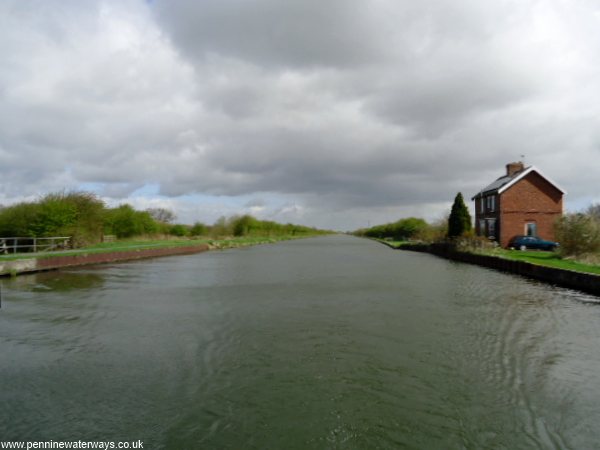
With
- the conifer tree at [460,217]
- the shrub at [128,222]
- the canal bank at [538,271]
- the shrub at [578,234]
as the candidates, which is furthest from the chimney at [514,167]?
the shrub at [128,222]

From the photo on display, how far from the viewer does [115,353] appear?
27.7 ft

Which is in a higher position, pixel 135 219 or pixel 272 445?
pixel 135 219

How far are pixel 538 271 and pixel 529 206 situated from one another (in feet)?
61.3

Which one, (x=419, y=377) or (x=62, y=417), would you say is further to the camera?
(x=419, y=377)

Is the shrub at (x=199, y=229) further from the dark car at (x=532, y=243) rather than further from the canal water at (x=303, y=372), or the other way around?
the canal water at (x=303, y=372)

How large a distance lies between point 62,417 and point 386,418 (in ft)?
13.7

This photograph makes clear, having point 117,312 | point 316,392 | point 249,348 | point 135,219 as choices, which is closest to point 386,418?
point 316,392

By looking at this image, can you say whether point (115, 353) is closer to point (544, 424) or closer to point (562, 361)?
point (544, 424)

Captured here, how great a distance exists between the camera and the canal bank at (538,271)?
639 inches

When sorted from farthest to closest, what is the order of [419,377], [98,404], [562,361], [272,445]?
[562,361] < [419,377] < [98,404] < [272,445]

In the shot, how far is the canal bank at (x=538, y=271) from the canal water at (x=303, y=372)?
182cm

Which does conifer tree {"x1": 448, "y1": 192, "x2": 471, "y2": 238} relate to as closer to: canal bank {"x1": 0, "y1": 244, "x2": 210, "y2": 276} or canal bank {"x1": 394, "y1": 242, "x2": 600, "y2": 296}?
canal bank {"x1": 394, "y1": 242, "x2": 600, "y2": 296}

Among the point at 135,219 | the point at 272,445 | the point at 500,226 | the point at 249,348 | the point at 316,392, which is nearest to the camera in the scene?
the point at 272,445

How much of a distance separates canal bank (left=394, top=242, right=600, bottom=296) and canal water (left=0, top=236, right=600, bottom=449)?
1817 millimetres
